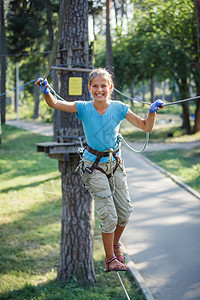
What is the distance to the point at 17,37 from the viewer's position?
1319cm

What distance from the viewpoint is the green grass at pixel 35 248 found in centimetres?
628

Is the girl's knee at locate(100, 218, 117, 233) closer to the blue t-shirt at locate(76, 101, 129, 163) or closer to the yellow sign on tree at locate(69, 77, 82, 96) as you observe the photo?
the blue t-shirt at locate(76, 101, 129, 163)

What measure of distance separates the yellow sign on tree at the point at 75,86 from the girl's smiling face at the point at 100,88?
2451 mm

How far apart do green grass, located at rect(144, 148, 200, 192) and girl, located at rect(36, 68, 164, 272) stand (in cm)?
849

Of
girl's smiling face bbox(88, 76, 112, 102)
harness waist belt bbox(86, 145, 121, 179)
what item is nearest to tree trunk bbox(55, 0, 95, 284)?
harness waist belt bbox(86, 145, 121, 179)

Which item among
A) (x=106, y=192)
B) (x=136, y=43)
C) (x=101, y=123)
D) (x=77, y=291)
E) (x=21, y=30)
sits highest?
(x=136, y=43)

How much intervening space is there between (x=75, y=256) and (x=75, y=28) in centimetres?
407

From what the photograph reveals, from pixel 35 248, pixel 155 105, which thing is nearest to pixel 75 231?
pixel 35 248

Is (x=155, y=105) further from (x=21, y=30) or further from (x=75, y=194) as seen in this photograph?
(x=21, y=30)

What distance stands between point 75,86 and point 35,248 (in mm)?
3883

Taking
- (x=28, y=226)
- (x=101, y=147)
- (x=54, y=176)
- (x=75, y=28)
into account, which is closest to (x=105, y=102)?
(x=101, y=147)

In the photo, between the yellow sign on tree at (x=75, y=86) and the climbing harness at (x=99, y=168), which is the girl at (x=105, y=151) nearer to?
the climbing harness at (x=99, y=168)

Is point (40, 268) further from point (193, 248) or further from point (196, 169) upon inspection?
point (196, 169)

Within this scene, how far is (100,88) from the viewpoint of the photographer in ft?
11.3
